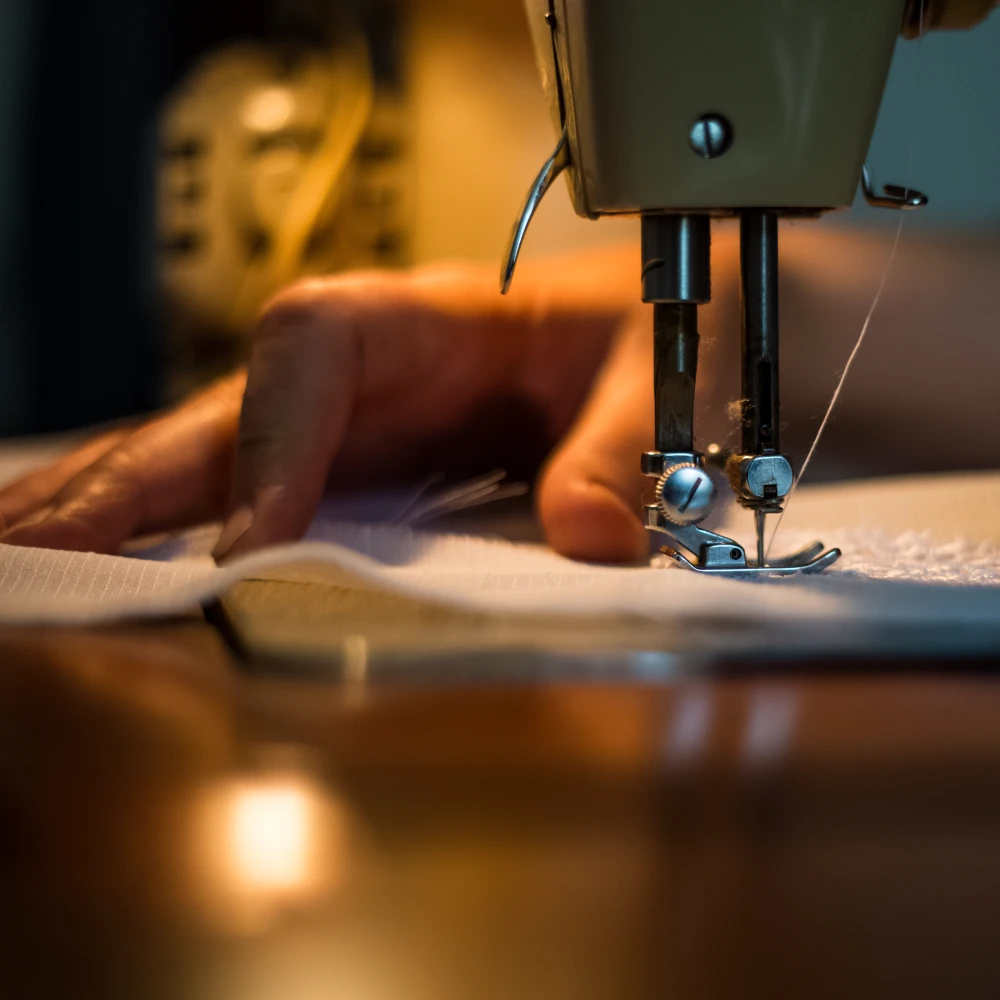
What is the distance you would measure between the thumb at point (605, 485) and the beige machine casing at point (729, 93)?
87mm

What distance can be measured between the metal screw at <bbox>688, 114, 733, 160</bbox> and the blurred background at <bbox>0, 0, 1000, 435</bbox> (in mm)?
660

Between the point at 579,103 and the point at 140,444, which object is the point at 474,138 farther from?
the point at 579,103

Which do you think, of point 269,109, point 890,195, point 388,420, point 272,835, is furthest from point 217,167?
point 272,835

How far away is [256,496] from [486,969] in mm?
389

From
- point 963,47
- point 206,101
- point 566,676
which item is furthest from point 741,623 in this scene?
point 206,101

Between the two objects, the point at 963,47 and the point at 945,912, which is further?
the point at 963,47

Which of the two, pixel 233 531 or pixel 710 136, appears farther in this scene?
pixel 233 531

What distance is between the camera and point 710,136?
44cm

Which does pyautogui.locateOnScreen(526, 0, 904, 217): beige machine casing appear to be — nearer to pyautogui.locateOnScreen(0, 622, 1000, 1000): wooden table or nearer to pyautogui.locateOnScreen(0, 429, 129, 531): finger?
pyautogui.locateOnScreen(0, 622, 1000, 1000): wooden table

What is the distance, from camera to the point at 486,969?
20 cm

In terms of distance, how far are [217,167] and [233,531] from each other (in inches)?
30.2

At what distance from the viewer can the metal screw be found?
441 millimetres

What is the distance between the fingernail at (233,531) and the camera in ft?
1.79

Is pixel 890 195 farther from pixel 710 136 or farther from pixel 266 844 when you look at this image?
pixel 266 844
